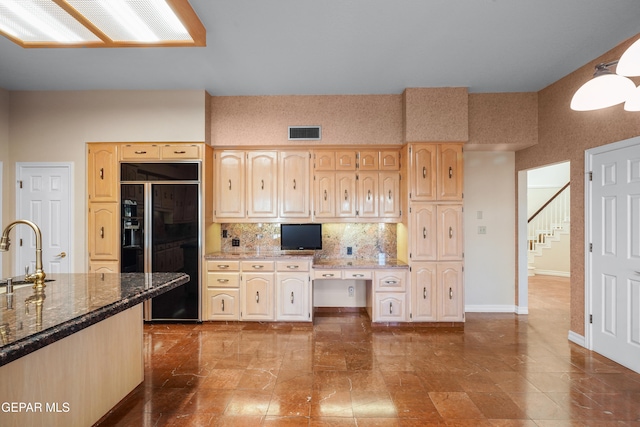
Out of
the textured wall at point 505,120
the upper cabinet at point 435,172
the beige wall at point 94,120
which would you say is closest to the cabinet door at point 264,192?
the beige wall at point 94,120

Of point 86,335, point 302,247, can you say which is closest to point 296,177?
point 302,247

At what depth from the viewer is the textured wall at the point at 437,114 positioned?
13.7ft

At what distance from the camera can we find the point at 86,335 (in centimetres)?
210

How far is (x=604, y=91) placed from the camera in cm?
156

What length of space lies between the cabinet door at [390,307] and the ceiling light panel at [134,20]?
11.4 ft

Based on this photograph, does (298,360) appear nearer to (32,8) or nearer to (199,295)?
(199,295)

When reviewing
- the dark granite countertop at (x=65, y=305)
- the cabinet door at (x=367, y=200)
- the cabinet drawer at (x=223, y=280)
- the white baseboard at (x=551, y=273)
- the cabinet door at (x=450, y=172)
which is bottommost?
the white baseboard at (x=551, y=273)

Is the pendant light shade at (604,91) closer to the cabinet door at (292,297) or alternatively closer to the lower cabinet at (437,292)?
the lower cabinet at (437,292)

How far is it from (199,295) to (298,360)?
1786 mm

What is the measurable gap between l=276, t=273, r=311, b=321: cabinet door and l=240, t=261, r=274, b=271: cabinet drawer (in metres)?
0.18

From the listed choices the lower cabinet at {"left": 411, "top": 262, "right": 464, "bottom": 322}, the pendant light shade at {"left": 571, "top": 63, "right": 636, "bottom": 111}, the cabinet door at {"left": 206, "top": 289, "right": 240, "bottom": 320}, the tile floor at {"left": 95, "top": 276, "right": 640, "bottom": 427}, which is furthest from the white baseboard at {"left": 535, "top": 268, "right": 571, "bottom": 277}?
the pendant light shade at {"left": 571, "top": 63, "right": 636, "bottom": 111}

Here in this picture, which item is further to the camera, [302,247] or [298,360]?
[302,247]

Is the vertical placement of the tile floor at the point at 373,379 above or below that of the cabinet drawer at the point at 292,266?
below

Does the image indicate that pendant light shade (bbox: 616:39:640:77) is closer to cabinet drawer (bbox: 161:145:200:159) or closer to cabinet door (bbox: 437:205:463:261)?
cabinet door (bbox: 437:205:463:261)
